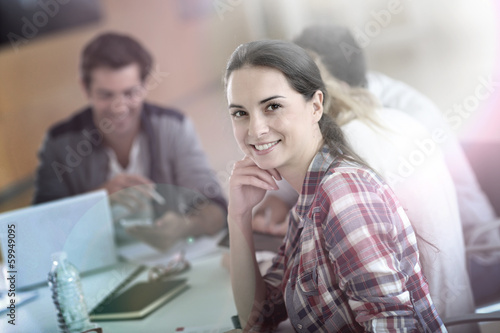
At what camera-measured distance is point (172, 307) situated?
1.50 m

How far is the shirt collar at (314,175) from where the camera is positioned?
45.5 inches

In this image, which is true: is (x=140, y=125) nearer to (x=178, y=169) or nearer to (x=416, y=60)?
(x=178, y=169)

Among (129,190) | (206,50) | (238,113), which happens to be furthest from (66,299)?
(206,50)

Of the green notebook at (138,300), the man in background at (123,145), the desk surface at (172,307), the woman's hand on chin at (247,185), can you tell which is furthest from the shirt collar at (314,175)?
the man in background at (123,145)

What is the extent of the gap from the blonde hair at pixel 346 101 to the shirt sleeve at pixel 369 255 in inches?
13.3

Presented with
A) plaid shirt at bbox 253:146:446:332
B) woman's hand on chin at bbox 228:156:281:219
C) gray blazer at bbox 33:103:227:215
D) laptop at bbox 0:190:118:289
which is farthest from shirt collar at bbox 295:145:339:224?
gray blazer at bbox 33:103:227:215

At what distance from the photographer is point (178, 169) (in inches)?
103

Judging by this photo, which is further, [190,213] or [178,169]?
[178,169]

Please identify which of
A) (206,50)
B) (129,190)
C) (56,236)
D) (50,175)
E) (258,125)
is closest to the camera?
(258,125)

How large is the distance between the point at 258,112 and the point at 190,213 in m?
1.39

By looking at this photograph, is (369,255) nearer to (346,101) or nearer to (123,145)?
(346,101)

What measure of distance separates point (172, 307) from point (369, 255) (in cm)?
71

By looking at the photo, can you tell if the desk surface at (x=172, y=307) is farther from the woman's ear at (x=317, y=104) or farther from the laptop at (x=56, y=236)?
the woman's ear at (x=317, y=104)

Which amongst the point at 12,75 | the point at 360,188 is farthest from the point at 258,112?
the point at 12,75
